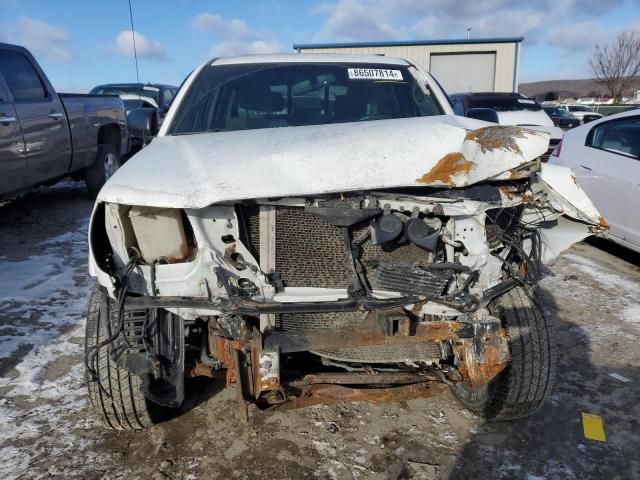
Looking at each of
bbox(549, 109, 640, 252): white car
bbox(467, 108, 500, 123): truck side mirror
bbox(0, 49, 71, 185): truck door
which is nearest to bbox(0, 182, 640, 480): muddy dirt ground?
bbox(549, 109, 640, 252): white car

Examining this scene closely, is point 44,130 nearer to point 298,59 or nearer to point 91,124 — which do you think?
point 91,124

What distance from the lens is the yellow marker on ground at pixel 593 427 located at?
2744mm

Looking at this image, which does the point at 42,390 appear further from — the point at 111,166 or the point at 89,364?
the point at 111,166

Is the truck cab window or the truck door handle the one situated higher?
the truck cab window

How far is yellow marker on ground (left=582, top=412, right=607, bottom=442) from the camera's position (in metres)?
2.74

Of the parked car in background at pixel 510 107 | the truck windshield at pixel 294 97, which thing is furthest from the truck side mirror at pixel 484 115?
the parked car in background at pixel 510 107

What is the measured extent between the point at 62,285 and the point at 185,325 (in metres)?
2.66

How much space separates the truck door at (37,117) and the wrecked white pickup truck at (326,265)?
3.88 m

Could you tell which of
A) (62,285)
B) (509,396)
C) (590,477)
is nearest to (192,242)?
(509,396)

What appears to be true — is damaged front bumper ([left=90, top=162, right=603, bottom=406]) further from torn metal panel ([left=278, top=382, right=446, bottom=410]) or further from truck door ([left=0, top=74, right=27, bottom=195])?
truck door ([left=0, top=74, right=27, bottom=195])

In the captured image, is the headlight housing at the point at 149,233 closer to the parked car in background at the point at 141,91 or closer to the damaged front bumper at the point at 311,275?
the damaged front bumper at the point at 311,275

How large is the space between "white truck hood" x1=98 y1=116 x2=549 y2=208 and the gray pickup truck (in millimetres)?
3776

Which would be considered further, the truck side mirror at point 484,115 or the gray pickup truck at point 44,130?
the gray pickup truck at point 44,130

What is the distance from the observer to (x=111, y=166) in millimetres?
7832
